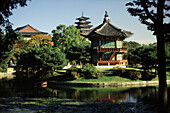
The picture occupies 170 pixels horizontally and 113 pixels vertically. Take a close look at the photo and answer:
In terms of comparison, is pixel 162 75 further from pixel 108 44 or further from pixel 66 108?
pixel 108 44

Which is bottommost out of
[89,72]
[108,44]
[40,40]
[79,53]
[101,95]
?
[101,95]

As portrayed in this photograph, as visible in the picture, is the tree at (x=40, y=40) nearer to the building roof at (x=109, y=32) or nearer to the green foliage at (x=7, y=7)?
the building roof at (x=109, y=32)

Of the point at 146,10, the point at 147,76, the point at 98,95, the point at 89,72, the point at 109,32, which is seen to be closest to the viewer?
the point at 146,10

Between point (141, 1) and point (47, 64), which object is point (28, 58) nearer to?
point (47, 64)

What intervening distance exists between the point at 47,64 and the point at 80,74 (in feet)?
21.1

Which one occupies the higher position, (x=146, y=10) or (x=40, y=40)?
(x=40, y=40)

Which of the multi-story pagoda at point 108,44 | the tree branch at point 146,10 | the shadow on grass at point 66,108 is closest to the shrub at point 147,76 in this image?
the multi-story pagoda at point 108,44

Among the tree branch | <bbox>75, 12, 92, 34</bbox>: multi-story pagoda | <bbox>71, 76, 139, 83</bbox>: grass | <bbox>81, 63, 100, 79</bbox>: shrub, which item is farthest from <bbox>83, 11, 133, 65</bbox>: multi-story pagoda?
→ <bbox>75, 12, 92, 34</bbox>: multi-story pagoda

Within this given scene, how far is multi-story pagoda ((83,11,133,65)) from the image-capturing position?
164 feet

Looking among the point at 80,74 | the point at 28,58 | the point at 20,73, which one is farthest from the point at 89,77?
the point at 20,73

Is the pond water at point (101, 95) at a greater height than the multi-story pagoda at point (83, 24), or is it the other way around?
the multi-story pagoda at point (83, 24)

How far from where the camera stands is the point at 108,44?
51.5m

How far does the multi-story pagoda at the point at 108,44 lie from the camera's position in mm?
50025

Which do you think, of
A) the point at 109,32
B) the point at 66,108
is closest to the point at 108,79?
the point at 109,32
